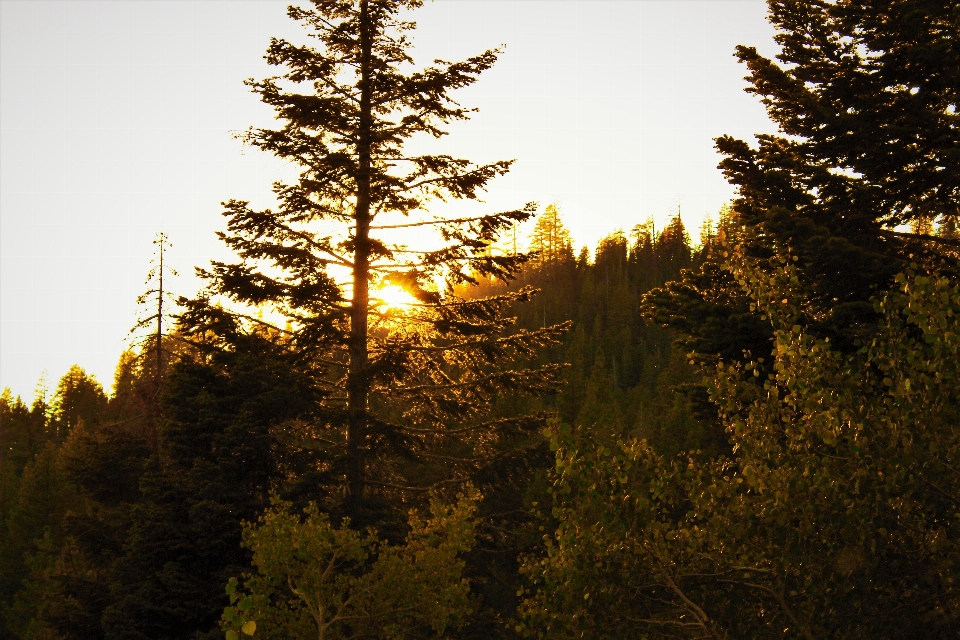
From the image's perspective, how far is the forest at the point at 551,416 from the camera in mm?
6516

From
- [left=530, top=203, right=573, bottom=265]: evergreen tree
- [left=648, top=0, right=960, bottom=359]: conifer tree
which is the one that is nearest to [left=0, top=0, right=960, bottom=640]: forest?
[left=648, top=0, right=960, bottom=359]: conifer tree

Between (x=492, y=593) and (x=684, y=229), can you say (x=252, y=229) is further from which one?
(x=684, y=229)

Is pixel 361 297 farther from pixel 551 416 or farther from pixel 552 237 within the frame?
pixel 552 237

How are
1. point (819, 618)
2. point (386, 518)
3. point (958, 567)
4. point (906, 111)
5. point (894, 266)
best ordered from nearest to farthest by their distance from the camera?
point (958, 567)
point (819, 618)
point (894, 266)
point (906, 111)
point (386, 518)

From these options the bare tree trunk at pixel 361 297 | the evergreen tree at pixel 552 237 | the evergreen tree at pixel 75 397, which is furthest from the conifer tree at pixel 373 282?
the evergreen tree at pixel 552 237

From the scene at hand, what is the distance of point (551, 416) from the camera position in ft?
41.5

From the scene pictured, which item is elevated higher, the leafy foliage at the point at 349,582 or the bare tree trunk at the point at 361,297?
the bare tree trunk at the point at 361,297

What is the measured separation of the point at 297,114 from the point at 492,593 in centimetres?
2423

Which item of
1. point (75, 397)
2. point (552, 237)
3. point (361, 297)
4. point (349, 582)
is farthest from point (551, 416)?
point (552, 237)

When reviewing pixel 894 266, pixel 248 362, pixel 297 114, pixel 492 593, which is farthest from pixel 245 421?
pixel 492 593

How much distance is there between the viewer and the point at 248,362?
55.2ft

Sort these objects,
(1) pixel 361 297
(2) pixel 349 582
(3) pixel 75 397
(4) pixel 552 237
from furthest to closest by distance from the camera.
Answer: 1. (4) pixel 552 237
2. (3) pixel 75 397
3. (1) pixel 361 297
4. (2) pixel 349 582

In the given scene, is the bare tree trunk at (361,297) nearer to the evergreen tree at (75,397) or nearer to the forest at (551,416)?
the forest at (551,416)

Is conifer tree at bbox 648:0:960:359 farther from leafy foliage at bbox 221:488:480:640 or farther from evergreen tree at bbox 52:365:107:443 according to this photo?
evergreen tree at bbox 52:365:107:443
